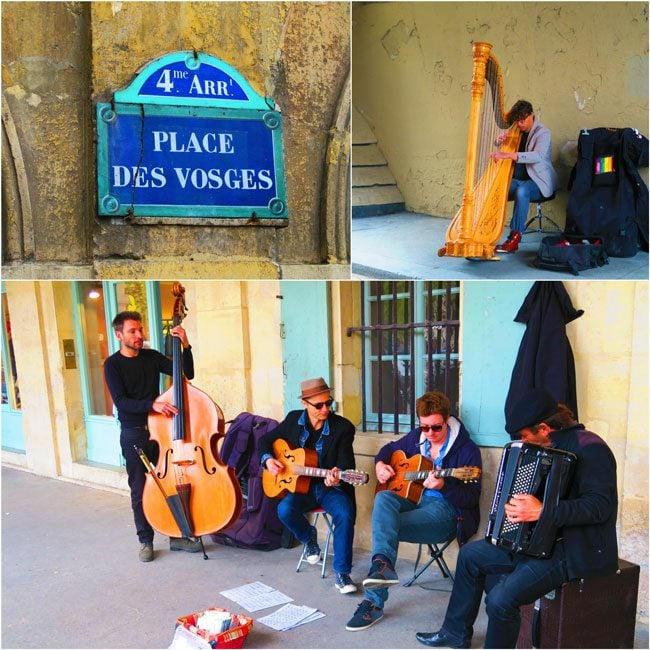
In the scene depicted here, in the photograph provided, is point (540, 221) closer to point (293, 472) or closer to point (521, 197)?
point (521, 197)

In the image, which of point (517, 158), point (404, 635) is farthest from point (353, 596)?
point (517, 158)

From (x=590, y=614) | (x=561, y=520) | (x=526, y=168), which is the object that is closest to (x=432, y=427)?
(x=561, y=520)

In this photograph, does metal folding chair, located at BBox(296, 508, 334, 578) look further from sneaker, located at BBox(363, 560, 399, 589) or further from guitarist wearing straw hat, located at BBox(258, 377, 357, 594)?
sneaker, located at BBox(363, 560, 399, 589)

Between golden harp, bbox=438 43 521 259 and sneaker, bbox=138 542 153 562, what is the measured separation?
2.55 meters

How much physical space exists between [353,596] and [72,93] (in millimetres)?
2728

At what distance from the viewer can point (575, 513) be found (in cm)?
282

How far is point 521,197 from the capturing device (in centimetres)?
316

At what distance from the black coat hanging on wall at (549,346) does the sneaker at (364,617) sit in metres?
1.22

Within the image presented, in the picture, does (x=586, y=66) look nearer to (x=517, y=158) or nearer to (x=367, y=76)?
(x=517, y=158)

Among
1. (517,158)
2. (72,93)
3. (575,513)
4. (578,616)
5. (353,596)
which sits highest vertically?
(72,93)

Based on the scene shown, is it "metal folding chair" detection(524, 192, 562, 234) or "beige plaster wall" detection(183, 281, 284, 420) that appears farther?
"beige plaster wall" detection(183, 281, 284, 420)

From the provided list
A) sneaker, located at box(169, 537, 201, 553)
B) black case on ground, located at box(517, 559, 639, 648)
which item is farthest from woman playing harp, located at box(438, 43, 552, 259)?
sneaker, located at box(169, 537, 201, 553)

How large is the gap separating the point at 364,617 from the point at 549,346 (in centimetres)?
153

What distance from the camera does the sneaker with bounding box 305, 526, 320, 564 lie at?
166 inches
